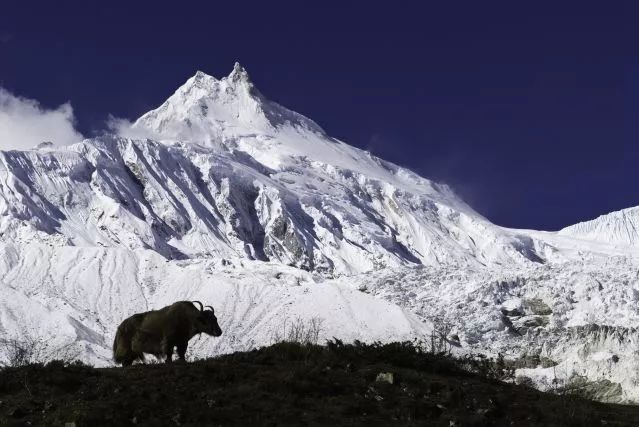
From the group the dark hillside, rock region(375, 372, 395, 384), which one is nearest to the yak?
the dark hillside

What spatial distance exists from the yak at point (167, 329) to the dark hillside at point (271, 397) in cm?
73

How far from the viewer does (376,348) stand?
15.7 m

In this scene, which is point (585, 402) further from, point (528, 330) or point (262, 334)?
point (528, 330)

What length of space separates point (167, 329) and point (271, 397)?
9.89 feet

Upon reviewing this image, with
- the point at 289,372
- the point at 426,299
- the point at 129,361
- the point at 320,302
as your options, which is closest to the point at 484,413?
the point at 289,372

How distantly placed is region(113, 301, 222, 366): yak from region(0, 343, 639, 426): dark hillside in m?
0.73

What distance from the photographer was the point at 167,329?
46.8ft

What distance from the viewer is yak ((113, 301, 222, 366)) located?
14242 mm

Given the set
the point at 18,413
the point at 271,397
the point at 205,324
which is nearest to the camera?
the point at 18,413

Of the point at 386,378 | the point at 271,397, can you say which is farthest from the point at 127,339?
the point at 386,378

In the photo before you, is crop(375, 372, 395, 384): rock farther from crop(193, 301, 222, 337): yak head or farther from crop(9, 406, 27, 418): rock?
crop(9, 406, 27, 418): rock

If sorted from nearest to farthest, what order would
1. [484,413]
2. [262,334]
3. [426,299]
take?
[484,413] < [262,334] < [426,299]

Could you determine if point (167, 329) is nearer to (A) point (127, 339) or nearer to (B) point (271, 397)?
(A) point (127, 339)

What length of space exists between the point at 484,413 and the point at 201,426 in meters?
4.09
